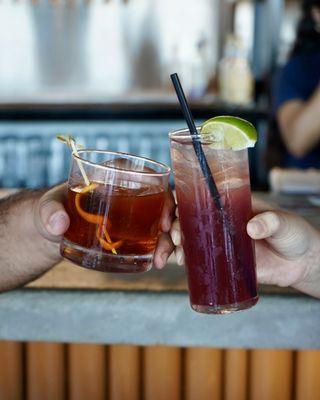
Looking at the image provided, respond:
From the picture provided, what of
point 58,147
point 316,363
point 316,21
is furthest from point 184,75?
point 316,363

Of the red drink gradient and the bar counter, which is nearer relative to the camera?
the red drink gradient

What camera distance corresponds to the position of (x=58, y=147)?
483cm

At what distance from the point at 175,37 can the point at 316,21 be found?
3.18 metres

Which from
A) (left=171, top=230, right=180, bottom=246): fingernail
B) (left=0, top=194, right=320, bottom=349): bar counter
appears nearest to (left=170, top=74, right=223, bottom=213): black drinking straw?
(left=171, top=230, right=180, bottom=246): fingernail

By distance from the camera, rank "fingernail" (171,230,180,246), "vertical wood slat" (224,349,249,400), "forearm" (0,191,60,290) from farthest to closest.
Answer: "vertical wood slat" (224,349,249,400)
"forearm" (0,191,60,290)
"fingernail" (171,230,180,246)

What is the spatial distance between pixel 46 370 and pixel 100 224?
1.73ft

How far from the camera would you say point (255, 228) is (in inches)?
43.3

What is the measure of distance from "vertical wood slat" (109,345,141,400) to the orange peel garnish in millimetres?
421

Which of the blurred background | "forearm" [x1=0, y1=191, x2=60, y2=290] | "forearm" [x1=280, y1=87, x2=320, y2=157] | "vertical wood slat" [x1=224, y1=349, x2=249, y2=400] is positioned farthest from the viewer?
the blurred background

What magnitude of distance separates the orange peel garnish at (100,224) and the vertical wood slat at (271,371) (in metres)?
0.51

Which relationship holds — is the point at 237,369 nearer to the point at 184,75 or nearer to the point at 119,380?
the point at 119,380

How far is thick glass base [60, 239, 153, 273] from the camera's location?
1.14 meters

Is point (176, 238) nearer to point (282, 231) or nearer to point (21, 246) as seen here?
point (282, 231)

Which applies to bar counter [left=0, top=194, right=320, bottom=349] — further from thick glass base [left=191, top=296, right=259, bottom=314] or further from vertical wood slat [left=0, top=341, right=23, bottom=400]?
thick glass base [left=191, top=296, right=259, bottom=314]
